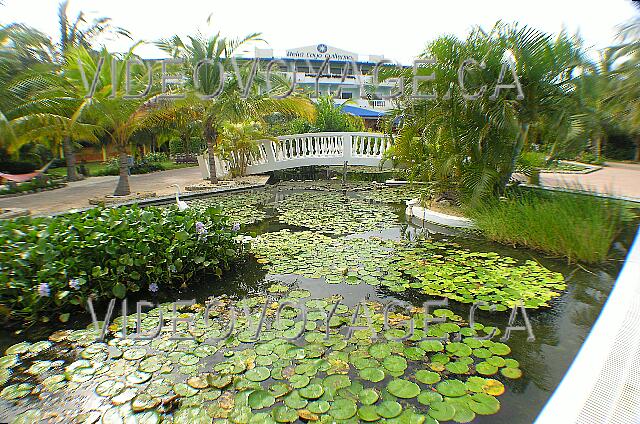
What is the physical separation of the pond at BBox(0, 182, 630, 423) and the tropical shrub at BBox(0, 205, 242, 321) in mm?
182

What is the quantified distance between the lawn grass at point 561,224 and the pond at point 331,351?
221 mm

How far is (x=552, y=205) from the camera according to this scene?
4582 mm

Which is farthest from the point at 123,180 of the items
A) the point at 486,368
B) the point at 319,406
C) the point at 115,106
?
the point at 486,368

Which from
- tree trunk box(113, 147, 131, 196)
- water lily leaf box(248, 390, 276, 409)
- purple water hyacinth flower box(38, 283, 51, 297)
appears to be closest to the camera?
water lily leaf box(248, 390, 276, 409)

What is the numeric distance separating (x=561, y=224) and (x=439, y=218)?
188 cm

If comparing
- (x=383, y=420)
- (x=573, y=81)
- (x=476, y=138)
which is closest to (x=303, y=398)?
(x=383, y=420)

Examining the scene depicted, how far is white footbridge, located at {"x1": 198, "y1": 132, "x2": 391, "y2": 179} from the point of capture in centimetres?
1105

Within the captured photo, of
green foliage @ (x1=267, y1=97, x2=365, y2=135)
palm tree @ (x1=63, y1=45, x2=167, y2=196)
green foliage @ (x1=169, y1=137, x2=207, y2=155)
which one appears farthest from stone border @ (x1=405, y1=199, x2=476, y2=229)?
green foliage @ (x1=169, y1=137, x2=207, y2=155)

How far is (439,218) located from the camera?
584 cm

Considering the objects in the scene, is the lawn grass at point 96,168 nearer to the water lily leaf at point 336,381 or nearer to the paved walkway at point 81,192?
the paved walkway at point 81,192

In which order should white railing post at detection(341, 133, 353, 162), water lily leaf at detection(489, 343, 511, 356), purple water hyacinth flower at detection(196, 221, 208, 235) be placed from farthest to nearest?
white railing post at detection(341, 133, 353, 162)
purple water hyacinth flower at detection(196, 221, 208, 235)
water lily leaf at detection(489, 343, 511, 356)

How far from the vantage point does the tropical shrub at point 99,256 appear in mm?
2861

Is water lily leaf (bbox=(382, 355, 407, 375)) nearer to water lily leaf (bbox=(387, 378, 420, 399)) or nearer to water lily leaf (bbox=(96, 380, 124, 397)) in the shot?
water lily leaf (bbox=(387, 378, 420, 399))

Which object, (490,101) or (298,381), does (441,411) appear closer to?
(298,381)
